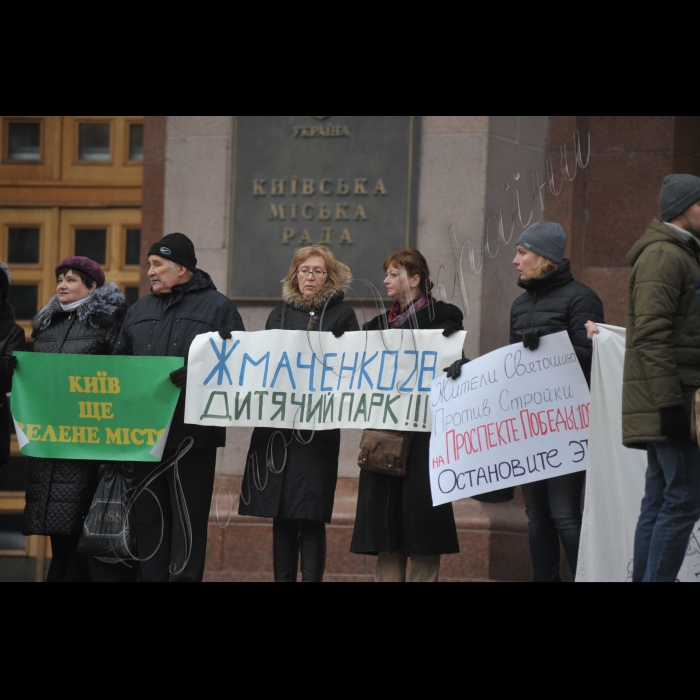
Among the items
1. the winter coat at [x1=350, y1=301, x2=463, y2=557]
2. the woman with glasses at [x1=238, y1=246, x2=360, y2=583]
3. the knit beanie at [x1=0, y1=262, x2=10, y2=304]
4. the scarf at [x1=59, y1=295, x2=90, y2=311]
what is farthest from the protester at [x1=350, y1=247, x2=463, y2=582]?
the knit beanie at [x1=0, y1=262, x2=10, y2=304]

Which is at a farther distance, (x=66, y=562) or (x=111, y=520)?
(x=66, y=562)

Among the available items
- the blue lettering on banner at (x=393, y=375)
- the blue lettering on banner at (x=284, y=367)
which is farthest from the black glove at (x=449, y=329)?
the blue lettering on banner at (x=284, y=367)

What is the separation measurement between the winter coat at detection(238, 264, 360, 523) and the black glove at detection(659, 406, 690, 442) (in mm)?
1956

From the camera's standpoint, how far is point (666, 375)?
5254 millimetres

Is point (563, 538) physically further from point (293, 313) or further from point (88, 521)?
point (88, 521)

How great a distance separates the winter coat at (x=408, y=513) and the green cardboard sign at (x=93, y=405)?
1170mm

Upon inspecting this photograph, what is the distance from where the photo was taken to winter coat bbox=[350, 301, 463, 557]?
641cm

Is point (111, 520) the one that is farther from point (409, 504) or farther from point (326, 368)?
point (409, 504)

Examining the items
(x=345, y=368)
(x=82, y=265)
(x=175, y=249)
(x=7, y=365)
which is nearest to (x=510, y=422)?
(x=345, y=368)

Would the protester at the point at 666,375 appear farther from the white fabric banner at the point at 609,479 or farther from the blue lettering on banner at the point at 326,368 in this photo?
the blue lettering on banner at the point at 326,368

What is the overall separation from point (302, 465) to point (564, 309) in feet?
5.25

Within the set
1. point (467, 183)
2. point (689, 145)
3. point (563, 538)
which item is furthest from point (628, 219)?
point (563, 538)

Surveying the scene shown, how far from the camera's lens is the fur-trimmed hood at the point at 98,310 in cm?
689

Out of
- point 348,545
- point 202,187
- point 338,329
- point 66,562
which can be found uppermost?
point 202,187
